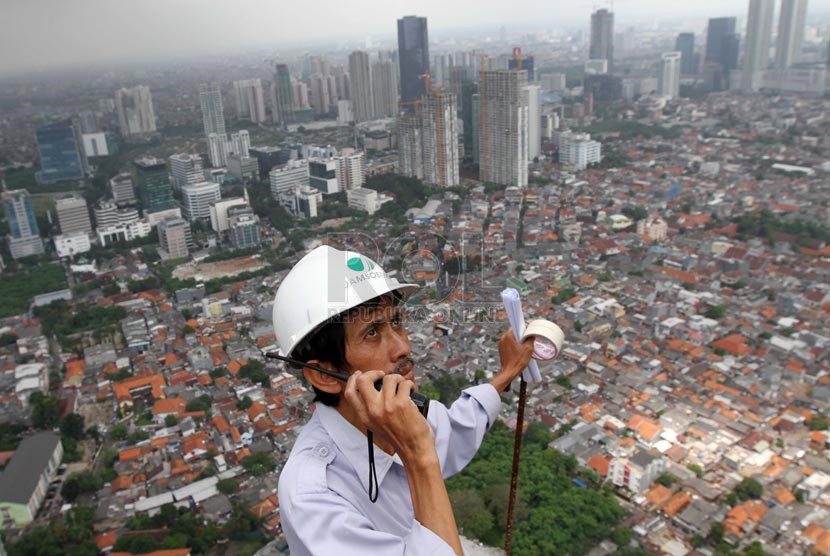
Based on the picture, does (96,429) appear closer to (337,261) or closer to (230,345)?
(230,345)

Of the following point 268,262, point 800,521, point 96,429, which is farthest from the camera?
point 268,262

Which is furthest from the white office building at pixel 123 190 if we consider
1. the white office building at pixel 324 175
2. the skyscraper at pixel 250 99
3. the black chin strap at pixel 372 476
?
the black chin strap at pixel 372 476

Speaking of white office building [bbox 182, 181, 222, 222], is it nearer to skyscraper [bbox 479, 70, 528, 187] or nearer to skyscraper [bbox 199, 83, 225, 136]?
skyscraper [bbox 199, 83, 225, 136]

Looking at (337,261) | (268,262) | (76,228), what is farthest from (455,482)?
(76,228)

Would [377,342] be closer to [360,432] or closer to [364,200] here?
[360,432]

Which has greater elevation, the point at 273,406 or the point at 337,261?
the point at 337,261

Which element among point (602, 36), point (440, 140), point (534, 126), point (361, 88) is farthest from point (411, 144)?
point (602, 36)
